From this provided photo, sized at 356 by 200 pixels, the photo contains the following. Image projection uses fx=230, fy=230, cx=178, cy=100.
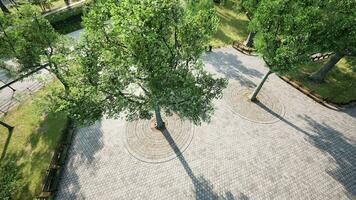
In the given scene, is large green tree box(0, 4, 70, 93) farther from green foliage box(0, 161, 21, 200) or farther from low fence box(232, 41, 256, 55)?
low fence box(232, 41, 256, 55)

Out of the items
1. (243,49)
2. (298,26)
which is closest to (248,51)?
(243,49)

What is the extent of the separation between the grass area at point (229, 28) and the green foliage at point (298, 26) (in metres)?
16.3

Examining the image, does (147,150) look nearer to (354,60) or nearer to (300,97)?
(300,97)

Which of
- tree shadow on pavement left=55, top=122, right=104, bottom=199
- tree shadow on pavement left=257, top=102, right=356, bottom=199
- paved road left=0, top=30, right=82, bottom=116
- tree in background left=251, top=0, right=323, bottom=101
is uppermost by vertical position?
tree in background left=251, top=0, right=323, bottom=101

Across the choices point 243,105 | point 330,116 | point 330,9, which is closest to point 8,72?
point 243,105

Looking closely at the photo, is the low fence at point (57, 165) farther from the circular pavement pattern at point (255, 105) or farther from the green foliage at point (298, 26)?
the green foliage at point (298, 26)

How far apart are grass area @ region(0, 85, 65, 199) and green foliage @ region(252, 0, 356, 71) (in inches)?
795

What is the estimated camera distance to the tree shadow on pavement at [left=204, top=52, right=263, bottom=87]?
28.6 meters

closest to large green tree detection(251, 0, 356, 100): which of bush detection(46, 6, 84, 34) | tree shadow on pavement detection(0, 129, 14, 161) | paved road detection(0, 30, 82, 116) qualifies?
paved road detection(0, 30, 82, 116)

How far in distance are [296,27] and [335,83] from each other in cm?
1449

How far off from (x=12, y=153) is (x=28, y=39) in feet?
35.1

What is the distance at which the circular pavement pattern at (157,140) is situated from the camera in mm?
20531

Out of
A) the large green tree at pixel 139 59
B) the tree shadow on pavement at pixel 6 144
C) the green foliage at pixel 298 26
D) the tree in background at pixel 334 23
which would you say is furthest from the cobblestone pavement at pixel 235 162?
the tree in background at pixel 334 23

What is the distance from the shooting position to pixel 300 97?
2605 centimetres
